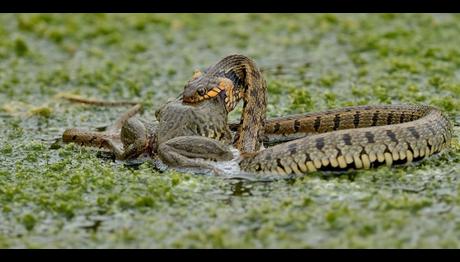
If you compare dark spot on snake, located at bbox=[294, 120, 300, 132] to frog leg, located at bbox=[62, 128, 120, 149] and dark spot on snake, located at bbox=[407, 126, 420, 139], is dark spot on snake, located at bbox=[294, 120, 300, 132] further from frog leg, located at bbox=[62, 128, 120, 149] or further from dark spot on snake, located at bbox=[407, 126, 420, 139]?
frog leg, located at bbox=[62, 128, 120, 149]

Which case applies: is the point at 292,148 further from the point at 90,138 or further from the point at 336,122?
the point at 90,138

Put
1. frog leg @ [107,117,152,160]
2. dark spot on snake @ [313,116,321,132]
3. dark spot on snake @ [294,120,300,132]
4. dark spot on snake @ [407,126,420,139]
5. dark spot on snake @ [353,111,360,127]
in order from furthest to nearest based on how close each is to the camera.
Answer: dark spot on snake @ [294,120,300,132], dark spot on snake @ [313,116,321,132], dark spot on snake @ [353,111,360,127], frog leg @ [107,117,152,160], dark spot on snake @ [407,126,420,139]

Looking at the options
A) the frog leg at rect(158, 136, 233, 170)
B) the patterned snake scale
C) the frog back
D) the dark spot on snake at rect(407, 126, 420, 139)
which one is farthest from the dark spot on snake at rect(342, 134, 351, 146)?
the frog back

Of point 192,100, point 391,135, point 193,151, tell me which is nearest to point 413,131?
point 391,135

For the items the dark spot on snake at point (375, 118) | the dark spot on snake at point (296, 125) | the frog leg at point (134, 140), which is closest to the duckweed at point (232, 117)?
the frog leg at point (134, 140)
